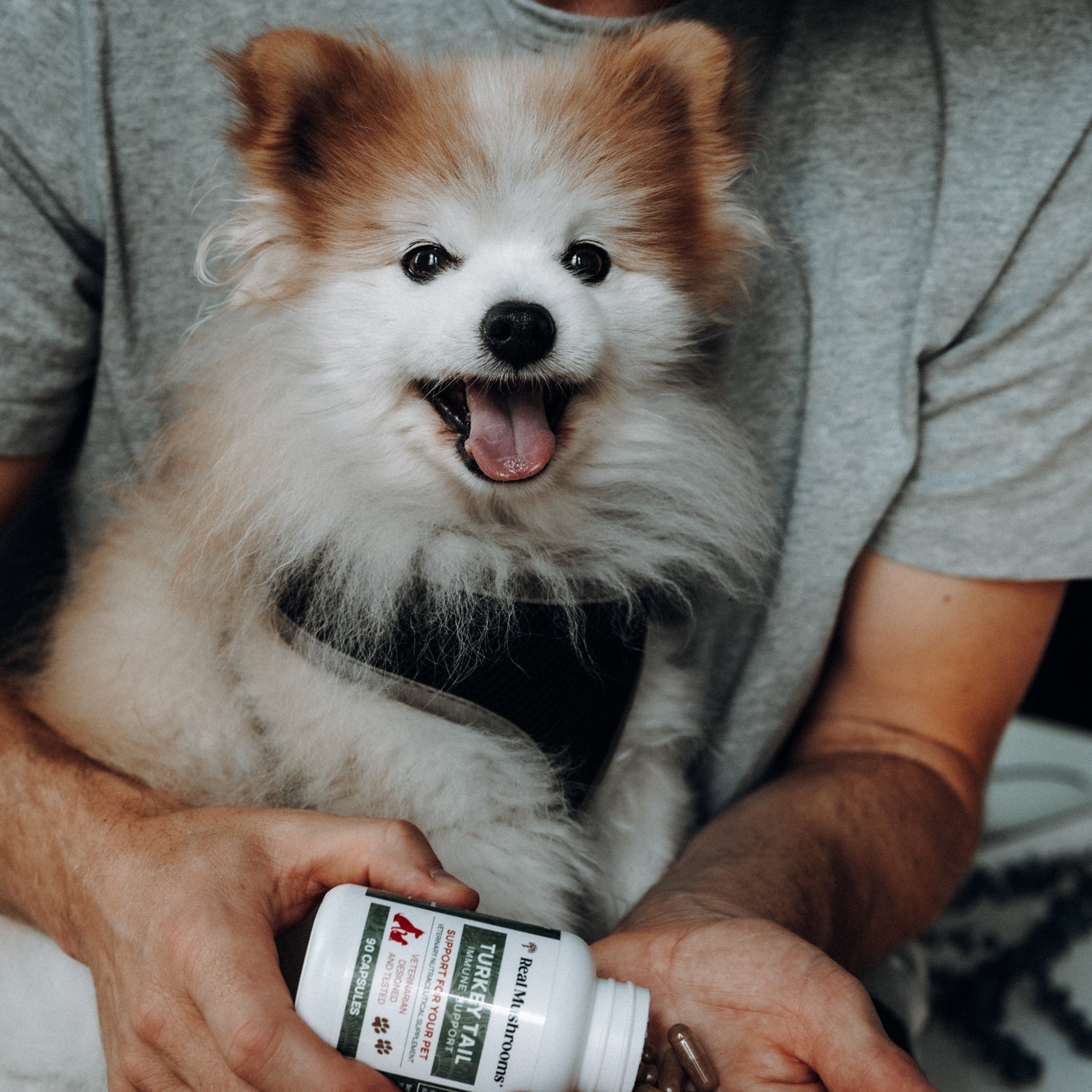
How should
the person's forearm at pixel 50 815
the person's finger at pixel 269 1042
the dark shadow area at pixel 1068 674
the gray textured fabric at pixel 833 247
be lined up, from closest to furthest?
the person's finger at pixel 269 1042, the person's forearm at pixel 50 815, the gray textured fabric at pixel 833 247, the dark shadow area at pixel 1068 674

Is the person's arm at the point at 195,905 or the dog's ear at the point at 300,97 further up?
the dog's ear at the point at 300,97

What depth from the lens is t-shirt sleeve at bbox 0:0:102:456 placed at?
129 cm

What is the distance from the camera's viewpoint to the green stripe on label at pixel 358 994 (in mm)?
842

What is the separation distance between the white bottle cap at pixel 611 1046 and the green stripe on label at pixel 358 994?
204mm

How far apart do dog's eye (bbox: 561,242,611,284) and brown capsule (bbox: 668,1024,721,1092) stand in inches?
35.6

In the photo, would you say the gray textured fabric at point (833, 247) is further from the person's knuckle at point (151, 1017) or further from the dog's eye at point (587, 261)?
→ the person's knuckle at point (151, 1017)

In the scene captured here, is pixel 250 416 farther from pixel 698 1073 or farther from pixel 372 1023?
pixel 698 1073

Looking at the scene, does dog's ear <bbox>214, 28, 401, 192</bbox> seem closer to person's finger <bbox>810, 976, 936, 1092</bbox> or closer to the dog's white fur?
the dog's white fur

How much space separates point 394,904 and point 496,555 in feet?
1.72

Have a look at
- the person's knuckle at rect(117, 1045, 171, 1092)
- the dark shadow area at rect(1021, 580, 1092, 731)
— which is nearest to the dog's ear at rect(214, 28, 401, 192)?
the person's knuckle at rect(117, 1045, 171, 1092)

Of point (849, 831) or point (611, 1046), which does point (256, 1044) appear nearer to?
point (611, 1046)

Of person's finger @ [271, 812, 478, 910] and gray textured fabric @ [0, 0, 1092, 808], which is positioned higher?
gray textured fabric @ [0, 0, 1092, 808]

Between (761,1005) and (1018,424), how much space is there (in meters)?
0.95

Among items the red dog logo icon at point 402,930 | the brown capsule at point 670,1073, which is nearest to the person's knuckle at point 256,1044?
the red dog logo icon at point 402,930
